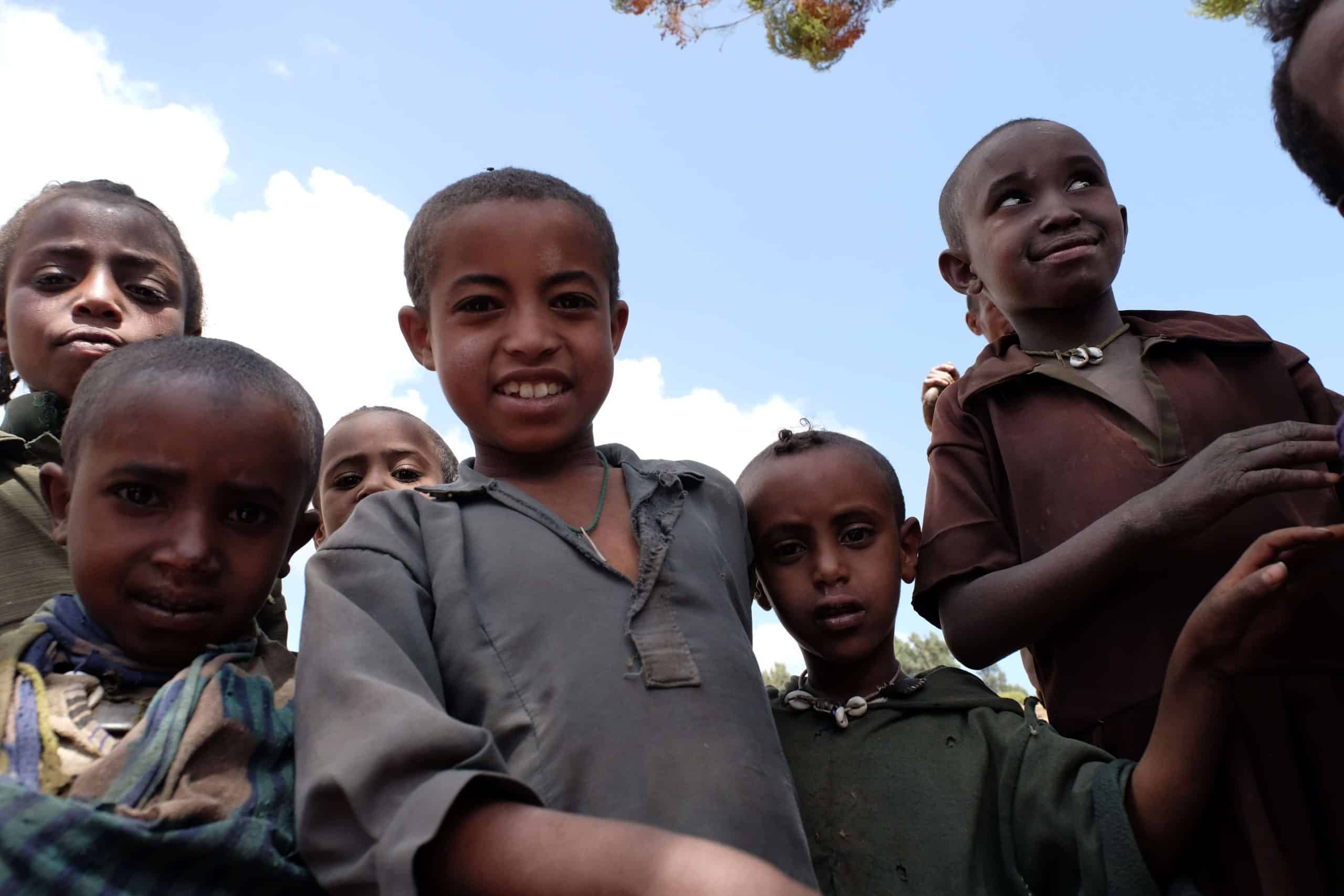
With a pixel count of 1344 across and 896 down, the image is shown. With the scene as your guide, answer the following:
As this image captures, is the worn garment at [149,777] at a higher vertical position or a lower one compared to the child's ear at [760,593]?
lower

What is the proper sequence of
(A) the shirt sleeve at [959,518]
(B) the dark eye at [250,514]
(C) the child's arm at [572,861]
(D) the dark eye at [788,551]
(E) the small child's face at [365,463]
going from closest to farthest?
(C) the child's arm at [572,861] → (B) the dark eye at [250,514] → (A) the shirt sleeve at [959,518] → (D) the dark eye at [788,551] → (E) the small child's face at [365,463]

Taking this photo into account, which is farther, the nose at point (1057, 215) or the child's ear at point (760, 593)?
the nose at point (1057, 215)

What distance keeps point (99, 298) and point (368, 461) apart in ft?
3.96

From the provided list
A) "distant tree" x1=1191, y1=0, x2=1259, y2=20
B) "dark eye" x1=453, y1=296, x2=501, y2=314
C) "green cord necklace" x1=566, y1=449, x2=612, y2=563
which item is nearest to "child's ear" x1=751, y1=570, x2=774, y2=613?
"green cord necklace" x1=566, y1=449, x2=612, y2=563

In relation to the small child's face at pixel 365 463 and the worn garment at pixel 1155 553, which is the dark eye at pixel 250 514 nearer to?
the worn garment at pixel 1155 553

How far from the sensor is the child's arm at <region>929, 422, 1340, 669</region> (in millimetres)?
2010

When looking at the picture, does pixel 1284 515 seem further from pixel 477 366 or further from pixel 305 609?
pixel 305 609

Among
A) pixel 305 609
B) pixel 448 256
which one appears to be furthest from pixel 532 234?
pixel 305 609

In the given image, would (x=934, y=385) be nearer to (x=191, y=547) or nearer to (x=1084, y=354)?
(x=1084, y=354)

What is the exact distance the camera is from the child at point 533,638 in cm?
136

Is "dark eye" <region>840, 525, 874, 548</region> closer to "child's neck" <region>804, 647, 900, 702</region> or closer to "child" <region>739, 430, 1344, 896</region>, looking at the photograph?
"child" <region>739, 430, 1344, 896</region>

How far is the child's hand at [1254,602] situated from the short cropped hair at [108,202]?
2477mm

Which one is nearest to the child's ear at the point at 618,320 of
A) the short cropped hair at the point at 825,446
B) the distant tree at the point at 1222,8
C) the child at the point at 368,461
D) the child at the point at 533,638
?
the child at the point at 533,638

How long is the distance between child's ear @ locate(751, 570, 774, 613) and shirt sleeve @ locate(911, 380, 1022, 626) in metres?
0.32
